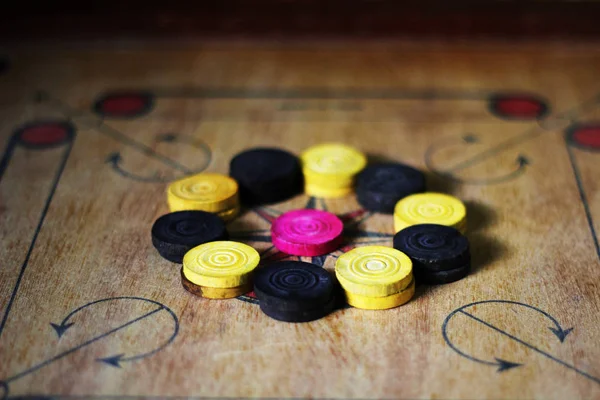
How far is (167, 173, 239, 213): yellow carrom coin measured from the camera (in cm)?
214

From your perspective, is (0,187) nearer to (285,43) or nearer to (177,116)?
(177,116)

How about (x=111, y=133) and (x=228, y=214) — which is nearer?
(x=228, y=214)

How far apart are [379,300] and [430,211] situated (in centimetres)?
36

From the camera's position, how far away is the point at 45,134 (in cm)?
261

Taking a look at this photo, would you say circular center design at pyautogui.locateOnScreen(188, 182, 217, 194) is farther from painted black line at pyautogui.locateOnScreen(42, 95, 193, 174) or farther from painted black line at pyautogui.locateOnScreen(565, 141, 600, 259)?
painted black line at pyautogui.locateOnScreen(565, 141, 600, 259)

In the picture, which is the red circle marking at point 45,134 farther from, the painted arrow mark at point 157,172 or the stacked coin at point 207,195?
the stacked coin at point 207,195

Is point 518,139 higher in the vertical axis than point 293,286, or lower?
lower

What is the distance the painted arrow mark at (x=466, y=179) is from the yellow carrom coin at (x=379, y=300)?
61cm

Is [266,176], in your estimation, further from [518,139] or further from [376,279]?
[518,139]

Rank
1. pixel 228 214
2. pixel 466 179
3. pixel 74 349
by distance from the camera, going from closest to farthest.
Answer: pixel 74 349, pixel 228 214, pixel 466 179

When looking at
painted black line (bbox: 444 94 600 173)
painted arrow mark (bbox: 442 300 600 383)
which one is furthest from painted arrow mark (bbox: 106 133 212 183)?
painted arrow mark (bbox: 442 300 600 383)

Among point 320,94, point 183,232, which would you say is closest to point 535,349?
point 183,232

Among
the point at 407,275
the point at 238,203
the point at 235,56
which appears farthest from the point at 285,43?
the point at 407,275

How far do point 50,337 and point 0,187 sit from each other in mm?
705
